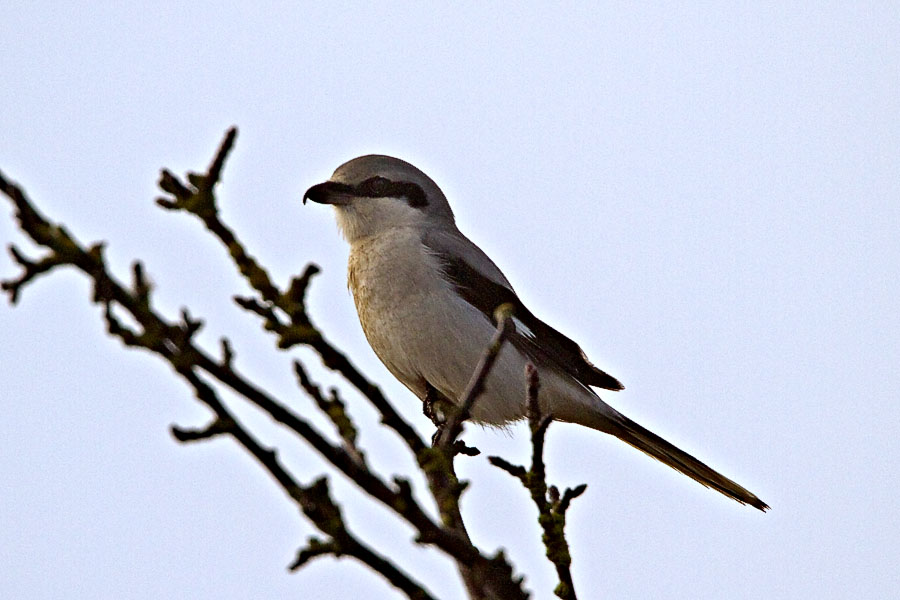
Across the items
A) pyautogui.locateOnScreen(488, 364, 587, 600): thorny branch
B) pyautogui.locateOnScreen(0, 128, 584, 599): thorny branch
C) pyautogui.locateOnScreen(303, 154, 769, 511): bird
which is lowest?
pyautogui.locateOnScreen(0, 128, 584, 599): thorny branch

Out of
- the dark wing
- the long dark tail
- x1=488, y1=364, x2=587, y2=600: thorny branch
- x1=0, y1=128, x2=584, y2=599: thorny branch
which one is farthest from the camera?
the dark wing

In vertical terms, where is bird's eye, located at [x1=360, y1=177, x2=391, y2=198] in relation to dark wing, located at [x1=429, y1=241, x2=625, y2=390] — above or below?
above

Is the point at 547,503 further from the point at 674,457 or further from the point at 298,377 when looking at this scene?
the point at 674,457

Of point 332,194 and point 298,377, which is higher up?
point 332,194

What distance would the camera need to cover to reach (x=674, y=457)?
5074 millimetres

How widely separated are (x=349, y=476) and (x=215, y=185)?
0.57 metres

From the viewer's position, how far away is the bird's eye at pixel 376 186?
218 inches

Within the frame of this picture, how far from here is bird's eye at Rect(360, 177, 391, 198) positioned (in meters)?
5.54

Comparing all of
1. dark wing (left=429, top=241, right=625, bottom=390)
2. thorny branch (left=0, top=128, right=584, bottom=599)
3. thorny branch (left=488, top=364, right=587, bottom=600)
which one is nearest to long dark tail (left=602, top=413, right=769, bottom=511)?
dark wing (left=429, top=241, right=625, bottom=390)

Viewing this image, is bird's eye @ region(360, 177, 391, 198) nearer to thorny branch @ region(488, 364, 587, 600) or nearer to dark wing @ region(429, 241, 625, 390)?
dark wing @ region(429, 241, 625, 390)

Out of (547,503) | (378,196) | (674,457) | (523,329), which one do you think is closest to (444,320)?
(523,329)

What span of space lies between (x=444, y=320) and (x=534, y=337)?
0.62 meters

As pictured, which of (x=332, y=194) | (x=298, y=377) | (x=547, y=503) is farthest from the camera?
(x=332, y=194)

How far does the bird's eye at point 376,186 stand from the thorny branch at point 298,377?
141 inches
